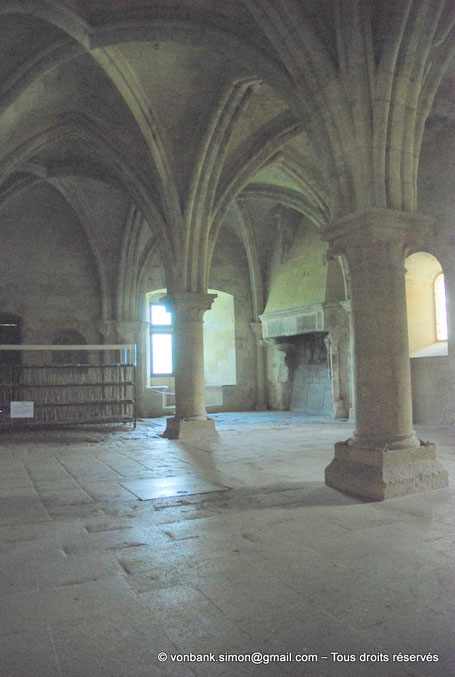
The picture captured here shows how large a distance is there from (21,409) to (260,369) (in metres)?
7.80

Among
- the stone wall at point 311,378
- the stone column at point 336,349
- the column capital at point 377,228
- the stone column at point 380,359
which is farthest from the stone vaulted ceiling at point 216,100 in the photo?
the stone wall at point 311,378

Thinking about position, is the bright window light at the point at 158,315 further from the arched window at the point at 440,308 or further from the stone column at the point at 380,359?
the stone column at the point at 380,359

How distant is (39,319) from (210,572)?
39.2ft

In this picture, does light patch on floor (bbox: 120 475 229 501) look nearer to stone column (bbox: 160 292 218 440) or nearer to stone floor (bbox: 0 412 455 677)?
stone floor (bbox: 0 412 455 677)

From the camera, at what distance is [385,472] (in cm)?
450

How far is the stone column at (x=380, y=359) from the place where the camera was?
15.4 feet

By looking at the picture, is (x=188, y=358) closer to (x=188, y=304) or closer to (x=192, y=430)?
(x=188, y=304)

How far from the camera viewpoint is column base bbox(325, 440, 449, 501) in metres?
4.47


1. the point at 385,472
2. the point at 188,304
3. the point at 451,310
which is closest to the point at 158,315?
the point at 188,304

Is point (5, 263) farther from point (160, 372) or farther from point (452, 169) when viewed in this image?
point (452, 169)

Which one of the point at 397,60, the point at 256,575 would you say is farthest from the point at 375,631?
the point at 397,60

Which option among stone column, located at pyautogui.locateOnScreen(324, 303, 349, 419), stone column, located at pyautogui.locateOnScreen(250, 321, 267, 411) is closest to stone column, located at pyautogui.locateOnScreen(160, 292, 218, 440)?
stone column, located at pyautogui.locateOnScreen(324, 303, 349, 419)

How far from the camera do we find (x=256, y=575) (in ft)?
9.42

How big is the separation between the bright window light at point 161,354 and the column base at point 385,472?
11.1 meters
